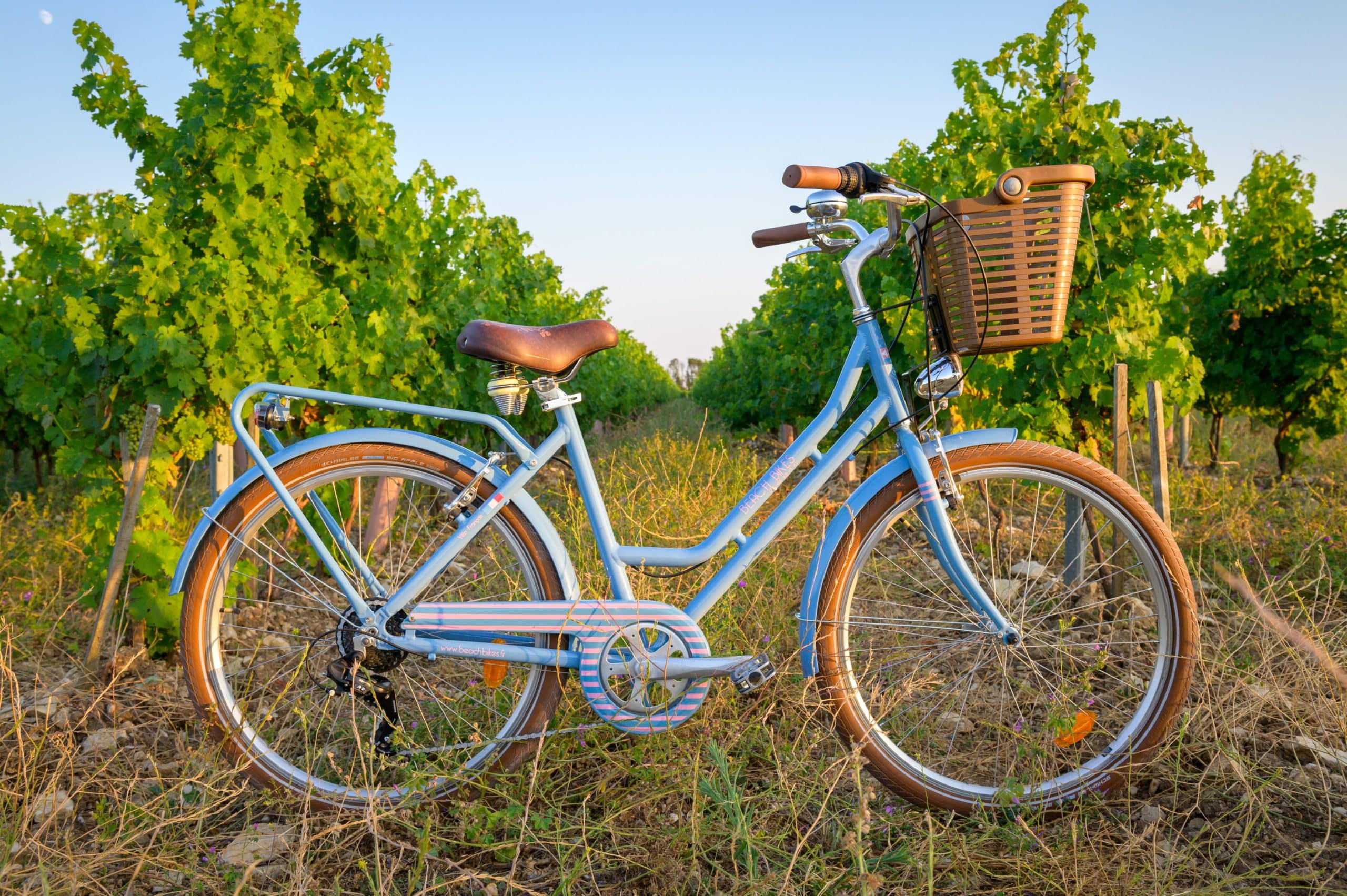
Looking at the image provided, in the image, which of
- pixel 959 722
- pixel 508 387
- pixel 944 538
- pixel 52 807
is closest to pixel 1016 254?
pixel 944 538

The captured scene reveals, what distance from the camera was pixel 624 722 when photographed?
1.97m

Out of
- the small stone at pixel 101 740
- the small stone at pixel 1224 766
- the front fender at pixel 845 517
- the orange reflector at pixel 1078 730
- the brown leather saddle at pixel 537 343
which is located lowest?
the small stone at pixel 1224 766

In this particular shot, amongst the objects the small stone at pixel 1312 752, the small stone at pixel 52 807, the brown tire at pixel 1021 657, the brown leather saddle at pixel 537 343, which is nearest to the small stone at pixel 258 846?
the small stone at pixel 52 807

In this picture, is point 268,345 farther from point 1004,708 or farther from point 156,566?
point 1004,708

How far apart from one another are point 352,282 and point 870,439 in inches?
127

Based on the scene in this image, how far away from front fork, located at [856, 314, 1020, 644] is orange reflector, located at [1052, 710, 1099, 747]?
0.26 m

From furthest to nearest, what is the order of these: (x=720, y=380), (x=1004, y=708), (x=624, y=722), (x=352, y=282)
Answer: (x=720, y=380)
(x=352, y=282)
(x=1004, y=708)
(x=624, y=722)

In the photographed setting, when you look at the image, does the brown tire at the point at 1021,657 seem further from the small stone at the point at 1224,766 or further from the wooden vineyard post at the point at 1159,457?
the wooden vineyard post at the point at 1159,457

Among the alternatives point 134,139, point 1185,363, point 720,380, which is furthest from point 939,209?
point 720,380

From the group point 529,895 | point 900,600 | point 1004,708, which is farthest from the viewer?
point 900,600

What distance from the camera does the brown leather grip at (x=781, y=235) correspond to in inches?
78.0

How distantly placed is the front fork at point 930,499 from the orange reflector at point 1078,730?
26 centimetres

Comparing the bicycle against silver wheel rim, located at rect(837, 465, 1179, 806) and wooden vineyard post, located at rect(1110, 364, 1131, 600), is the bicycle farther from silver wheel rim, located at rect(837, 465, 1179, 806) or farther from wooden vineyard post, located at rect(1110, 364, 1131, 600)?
wooden vineyard post, located at rect(1110, 364, 1131, 600)

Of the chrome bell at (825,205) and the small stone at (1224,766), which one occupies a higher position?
the chrome bell at (825,205)
